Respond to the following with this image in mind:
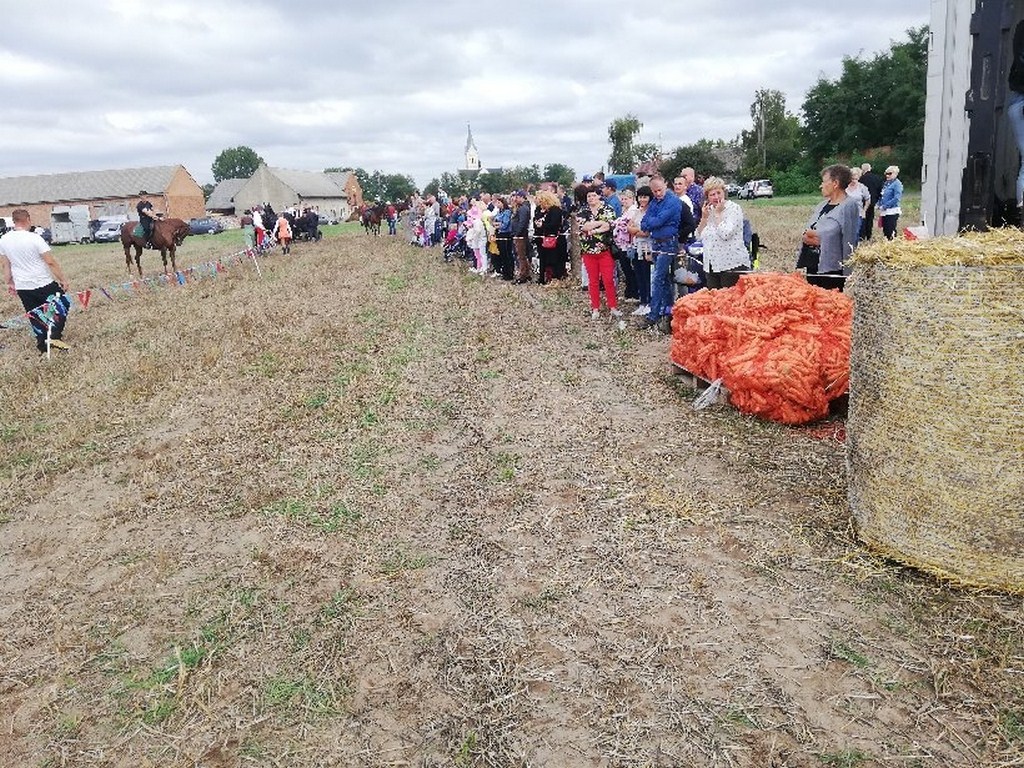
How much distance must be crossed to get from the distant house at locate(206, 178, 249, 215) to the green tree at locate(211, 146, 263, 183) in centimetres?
4642

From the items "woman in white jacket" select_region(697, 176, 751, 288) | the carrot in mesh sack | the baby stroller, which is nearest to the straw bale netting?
the carrot in mesh sack

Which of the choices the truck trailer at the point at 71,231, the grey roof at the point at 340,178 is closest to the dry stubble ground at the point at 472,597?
the truck trailer at the point at 71,231

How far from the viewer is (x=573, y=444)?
200 inches

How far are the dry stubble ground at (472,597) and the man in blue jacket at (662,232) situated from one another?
73.9 inches

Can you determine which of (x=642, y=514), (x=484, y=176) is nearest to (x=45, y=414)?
(x=642, y=514)

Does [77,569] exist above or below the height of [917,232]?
below

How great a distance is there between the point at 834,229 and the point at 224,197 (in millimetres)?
99870

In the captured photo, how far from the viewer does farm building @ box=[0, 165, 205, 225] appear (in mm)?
72375

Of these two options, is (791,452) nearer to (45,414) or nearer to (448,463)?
(448,463)

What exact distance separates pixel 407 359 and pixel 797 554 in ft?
17.1

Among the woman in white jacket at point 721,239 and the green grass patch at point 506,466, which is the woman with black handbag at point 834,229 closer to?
the woman in white jacket at point 721,239

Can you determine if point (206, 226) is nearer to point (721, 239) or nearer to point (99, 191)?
point (99, 191)

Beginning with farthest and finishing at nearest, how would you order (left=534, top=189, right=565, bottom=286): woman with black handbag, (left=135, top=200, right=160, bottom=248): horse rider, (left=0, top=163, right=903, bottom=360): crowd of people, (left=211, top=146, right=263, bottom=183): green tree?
(left=211, top=146, right=263, bottom=183): green tree < (left=135, top=200, right=160, bottom=248): horse rider < (left=534, top=189, right=565, bottom=286): woman with black handbag < (left=0, top=163, right=903, bottom=360): crowd of people

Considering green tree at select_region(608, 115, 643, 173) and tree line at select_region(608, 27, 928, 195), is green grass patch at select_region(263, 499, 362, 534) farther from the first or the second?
green tree at select_region(608, 115, 643, 173)
